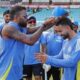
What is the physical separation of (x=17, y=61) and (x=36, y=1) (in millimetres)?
25959

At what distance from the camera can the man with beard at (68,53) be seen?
3.88 m

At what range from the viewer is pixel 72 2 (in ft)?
94.0

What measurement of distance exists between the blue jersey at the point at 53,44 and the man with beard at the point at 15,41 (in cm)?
262

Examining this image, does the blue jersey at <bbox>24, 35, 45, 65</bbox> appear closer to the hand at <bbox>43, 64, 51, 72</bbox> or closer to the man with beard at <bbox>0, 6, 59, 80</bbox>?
the hand at <bbox>43, 64, 51, 72</bbox>

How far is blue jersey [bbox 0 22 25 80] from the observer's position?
4.26 meters

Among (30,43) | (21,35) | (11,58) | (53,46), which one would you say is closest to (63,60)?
(30,43)

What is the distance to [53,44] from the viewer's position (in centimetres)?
706

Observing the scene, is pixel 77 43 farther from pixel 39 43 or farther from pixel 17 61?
pixel 39 43

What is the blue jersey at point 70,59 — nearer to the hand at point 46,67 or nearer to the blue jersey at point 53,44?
the blue jersey at point 53,44

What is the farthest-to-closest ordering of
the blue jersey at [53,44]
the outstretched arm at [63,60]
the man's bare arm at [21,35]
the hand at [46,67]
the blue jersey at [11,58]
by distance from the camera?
the hand at [46,67], the blue jersey at [53,44], the blue jersey at [11,58], the man's bare arm at [21,35], the outstretched arm at [63,60]

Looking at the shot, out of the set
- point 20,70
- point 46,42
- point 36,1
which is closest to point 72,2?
point 36,1

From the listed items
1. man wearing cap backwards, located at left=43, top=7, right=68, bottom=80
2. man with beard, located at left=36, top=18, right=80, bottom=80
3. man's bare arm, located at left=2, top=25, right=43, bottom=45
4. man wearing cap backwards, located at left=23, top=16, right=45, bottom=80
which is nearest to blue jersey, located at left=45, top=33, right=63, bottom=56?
man wearing cap backwards, located at left=43, top=7, right=68, bottom=80

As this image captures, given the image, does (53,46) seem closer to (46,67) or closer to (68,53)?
(46,67)

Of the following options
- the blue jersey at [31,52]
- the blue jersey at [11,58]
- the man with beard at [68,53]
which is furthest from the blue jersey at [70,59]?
the blue jersey at [31,52]
